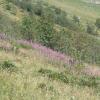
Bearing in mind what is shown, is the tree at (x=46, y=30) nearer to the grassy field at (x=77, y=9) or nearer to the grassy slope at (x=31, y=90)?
the grassy slope at (x=31, y=90)

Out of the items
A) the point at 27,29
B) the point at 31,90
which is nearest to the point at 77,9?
the point at 27,29

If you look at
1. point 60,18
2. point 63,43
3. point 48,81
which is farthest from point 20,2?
point 48,81

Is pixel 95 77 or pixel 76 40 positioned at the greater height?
pixel 95 77

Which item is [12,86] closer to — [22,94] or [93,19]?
[22,94]

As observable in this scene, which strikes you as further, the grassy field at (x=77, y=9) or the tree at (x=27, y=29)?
the grassy field at (x=77, y=9)

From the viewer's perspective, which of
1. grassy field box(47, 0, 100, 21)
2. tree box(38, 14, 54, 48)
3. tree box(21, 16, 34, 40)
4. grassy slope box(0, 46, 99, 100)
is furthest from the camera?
grassy field box(47, 0, 100, 21)

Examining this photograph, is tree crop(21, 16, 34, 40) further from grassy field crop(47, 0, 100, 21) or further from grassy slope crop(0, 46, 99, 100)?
grassy field crop(47, 0, 100, 21)

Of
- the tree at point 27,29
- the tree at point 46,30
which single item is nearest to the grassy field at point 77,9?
the tree at point 27,29

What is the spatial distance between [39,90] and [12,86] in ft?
2.17

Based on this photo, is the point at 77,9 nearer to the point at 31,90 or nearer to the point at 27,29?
the point at 27,29

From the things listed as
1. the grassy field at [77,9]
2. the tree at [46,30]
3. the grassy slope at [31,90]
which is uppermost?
the grassy slope at [31,90]

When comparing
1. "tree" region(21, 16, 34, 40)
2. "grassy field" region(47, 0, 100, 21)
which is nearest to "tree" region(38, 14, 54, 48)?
"tree" region(21, 16, 34, 40)

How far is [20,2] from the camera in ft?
300

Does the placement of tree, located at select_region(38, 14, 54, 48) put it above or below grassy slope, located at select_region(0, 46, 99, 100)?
below
